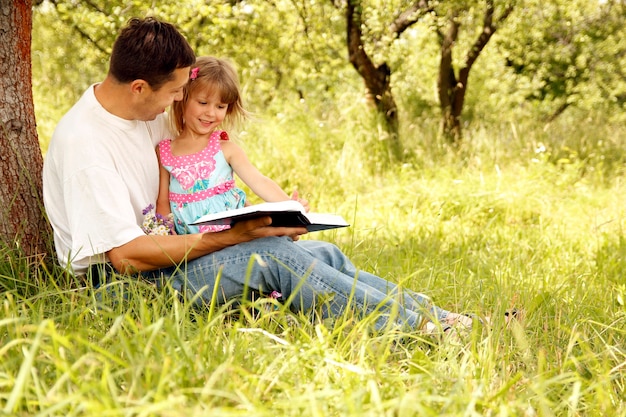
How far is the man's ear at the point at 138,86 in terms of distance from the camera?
2.96 m

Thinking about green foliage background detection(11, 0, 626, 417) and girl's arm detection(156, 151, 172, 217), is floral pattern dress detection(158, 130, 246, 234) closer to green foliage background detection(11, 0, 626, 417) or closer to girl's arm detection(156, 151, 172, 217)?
girl's arm detection(156, 151, 172, 217)

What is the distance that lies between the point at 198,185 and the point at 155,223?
0.29 m

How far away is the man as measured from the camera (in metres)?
2.78

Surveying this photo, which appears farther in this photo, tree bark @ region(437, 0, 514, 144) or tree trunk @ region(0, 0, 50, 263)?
tree bark @ region(437, 0, 514, 144)

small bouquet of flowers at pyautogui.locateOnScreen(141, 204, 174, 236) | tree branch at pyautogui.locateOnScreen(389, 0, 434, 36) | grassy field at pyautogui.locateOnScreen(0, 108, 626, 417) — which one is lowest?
grassy field at pyautogui.locateOnScreen(0, 108, 626, 417)

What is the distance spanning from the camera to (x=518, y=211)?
19.4 feet

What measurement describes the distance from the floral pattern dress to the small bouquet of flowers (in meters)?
0.09

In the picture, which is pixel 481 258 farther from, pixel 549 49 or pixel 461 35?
pixel 549 49

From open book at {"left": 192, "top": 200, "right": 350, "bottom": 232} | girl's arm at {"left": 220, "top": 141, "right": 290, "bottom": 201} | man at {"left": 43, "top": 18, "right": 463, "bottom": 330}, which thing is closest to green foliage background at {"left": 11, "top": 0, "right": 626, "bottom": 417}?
man at {"left": 43, "top": 18, "right": 463, "bottom": 330}

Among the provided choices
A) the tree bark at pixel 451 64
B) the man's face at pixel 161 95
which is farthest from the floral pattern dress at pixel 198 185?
the tree bark at pixel 451 64

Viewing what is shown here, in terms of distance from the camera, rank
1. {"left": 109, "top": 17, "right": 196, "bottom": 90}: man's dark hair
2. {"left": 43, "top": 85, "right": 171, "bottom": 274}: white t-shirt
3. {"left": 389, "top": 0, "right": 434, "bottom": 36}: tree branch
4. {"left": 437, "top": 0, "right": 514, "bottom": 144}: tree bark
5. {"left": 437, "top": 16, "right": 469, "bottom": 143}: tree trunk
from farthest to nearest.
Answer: {"left": 437, "top": 16, "right": 469, "bottom": 143}: tree trunk, {"left": 437, "top": 0, "right": 514, "bottom": 144}: tree bark, {"left": 389, "top": 0, "right": 434, "bottom": 36}: tree branch, {"left": 109, "top": 17, "right": 196, "bottom": 90}: man's dark hair, {"left": 43, "top": 85, "right": 171, "bottom": 274}: white t-shirt

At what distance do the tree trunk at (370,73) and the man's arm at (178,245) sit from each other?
501 centimetres

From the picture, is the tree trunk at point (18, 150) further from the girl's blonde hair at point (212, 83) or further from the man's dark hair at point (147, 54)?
the girl's blonde hair at point (212, 83)

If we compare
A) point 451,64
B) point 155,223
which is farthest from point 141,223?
point 451,64
